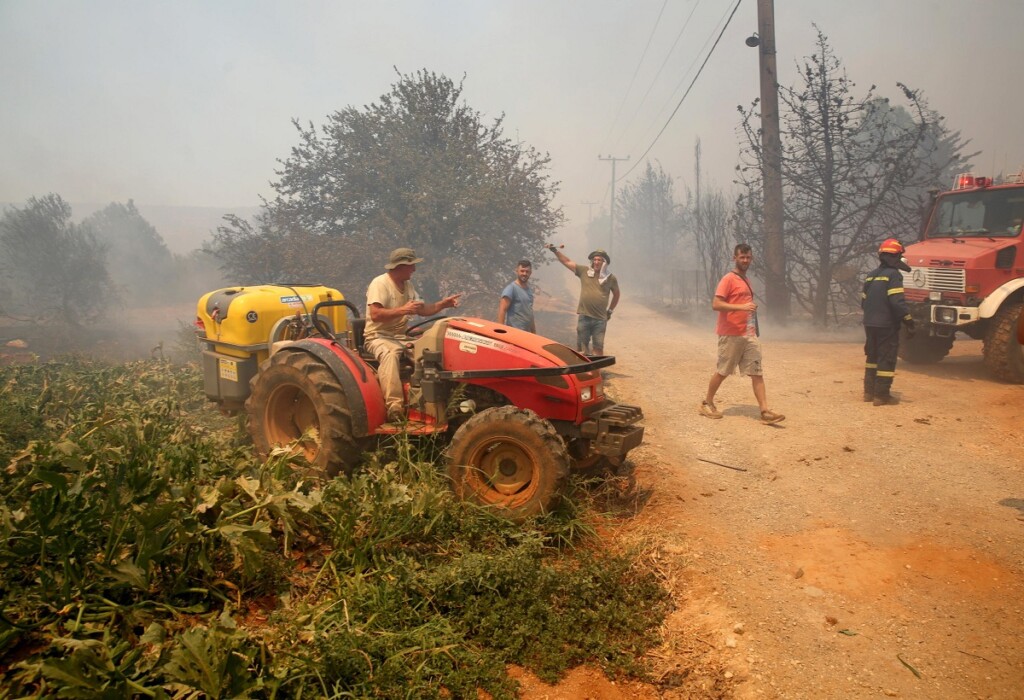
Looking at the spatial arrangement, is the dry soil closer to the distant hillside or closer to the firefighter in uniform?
the firefighter in uniform

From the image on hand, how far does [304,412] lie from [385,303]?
119 cm

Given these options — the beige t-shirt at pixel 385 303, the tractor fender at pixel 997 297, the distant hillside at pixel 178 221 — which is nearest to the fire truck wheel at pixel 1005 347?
the tractor fender at pixel 997 297

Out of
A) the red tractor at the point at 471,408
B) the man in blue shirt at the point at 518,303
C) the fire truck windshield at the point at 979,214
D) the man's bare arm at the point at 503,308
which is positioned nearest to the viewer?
the red tractor at the point at 471,408

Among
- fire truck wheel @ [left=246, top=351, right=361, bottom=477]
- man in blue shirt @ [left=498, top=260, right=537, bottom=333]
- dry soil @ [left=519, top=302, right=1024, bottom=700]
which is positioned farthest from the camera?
man in blue shirt @ [left=498, top=260, right=537, bottom=333]

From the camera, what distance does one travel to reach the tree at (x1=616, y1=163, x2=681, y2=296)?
136 feet

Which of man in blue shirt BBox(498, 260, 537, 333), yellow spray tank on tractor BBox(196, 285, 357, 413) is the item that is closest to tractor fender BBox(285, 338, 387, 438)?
yellow spray tank on tractor BBox(196, 285, 357, 413)

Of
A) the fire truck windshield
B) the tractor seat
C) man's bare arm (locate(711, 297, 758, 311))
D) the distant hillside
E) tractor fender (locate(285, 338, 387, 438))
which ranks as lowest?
tractor fender (locate(285, 338, 387, 438))

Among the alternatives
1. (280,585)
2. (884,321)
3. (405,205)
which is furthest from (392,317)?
(405,205)

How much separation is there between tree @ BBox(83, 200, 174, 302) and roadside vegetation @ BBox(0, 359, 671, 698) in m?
31.5

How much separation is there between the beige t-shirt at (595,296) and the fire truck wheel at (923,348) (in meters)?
4.61

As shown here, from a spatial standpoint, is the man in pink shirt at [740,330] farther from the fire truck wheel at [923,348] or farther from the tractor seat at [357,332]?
the fire truck wheel at [923,348]

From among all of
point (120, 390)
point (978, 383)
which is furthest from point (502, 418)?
point (978, 383)

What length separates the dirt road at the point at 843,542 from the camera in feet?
10.8

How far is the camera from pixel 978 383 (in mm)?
8875
